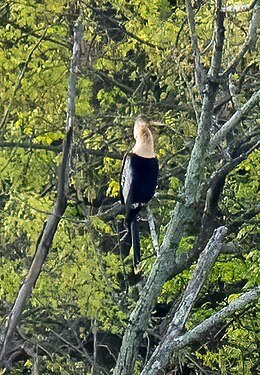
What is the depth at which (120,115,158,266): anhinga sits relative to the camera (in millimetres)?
8250

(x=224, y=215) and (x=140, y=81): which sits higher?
(x=140, y=81)

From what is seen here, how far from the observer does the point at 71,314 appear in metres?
11.1

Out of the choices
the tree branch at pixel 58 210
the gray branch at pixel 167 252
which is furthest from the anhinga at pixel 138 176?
the gray branch at pixel 167 252

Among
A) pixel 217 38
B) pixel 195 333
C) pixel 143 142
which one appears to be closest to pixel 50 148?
pixel 143 142

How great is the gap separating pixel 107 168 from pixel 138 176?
222cm

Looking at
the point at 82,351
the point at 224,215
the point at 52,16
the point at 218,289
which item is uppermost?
the point at 52,16

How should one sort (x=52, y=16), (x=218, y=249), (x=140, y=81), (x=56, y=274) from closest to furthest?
(x=218, y=249)
(x=52, y=16)
(x=56, y=274)
(x=140, y=81)

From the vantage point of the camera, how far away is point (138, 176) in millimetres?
8320

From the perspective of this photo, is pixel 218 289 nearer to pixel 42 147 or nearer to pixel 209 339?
pixel 209 339

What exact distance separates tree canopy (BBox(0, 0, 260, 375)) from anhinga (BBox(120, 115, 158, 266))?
0.96 ft

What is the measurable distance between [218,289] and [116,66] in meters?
2.91

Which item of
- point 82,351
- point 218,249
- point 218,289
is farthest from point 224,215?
point 218,249

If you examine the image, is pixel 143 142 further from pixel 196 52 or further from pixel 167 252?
pixel 196 52

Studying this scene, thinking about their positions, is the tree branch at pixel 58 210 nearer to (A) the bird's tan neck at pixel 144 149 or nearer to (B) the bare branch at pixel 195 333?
(A) the bird's tan neck at pixel 144 149
